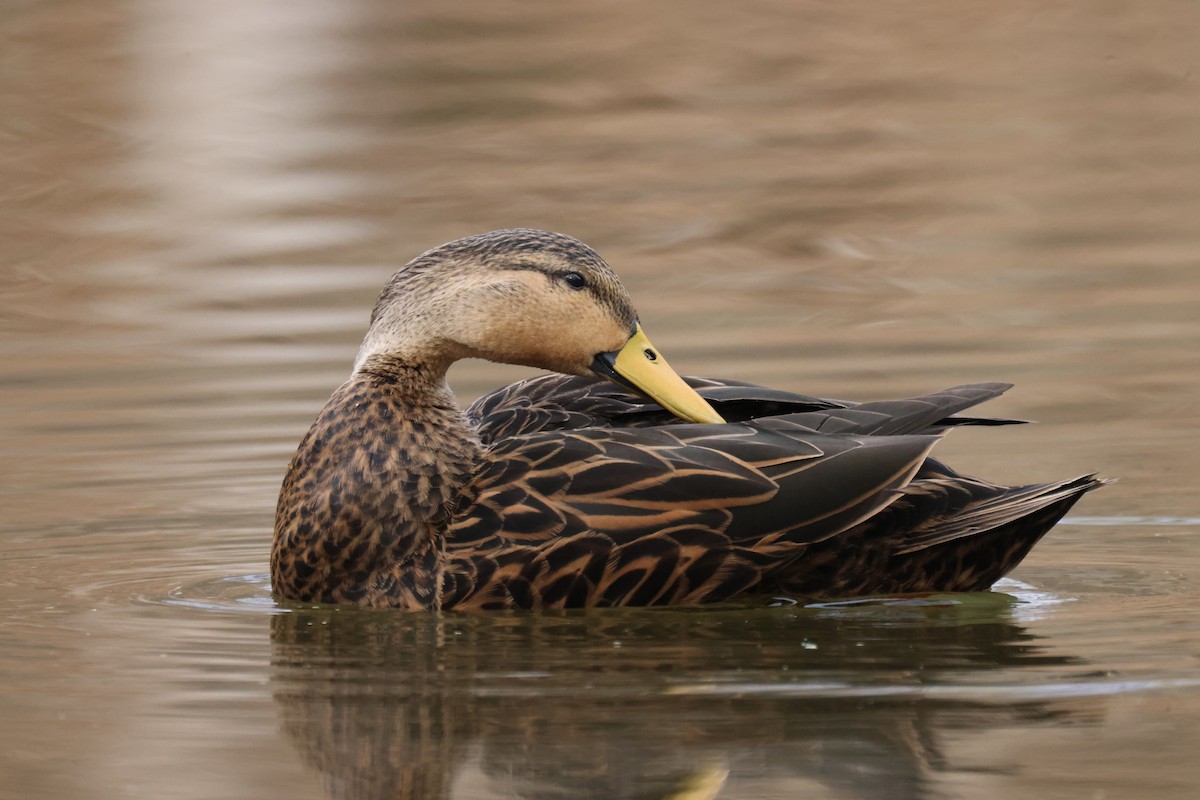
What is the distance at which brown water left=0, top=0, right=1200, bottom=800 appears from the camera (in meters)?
5.36

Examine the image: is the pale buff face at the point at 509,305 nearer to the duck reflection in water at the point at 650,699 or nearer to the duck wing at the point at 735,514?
the duck wing at the point at 735,514

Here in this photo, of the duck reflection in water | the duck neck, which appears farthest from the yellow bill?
the duck reflection in water

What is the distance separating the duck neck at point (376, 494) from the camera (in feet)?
21.7

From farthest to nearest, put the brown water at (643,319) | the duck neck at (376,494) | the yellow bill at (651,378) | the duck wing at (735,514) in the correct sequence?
the yellow bill at (651,378) < the duck neck at (376,494) < the duck wing at (735,514) < the brown water at (643,319)

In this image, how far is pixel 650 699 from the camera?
222 inches

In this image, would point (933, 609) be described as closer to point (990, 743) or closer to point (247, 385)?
point (990, 743)

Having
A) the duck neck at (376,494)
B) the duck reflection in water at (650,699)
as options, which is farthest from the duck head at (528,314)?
the duck reflection in water at (650,699)

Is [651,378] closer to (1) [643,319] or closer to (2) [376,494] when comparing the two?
(2) [376,494]

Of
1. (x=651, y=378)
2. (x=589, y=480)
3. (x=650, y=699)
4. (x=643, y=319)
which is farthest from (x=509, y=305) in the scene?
(x=643, y=319)

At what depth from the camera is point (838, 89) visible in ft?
57.9

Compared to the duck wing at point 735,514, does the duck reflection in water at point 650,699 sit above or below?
below

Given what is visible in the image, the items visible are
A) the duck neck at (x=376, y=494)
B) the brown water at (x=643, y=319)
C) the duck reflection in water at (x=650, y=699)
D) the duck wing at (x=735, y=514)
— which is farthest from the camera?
the duck neck at (x=376, y=494)

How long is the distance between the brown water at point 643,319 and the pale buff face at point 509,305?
908 mm

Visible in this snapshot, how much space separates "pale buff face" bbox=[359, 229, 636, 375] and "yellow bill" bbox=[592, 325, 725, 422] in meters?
0.04
